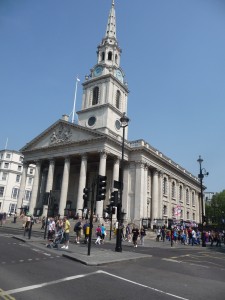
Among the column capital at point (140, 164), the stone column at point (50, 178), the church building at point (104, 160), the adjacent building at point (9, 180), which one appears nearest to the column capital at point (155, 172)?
the church building at point (104, 160)

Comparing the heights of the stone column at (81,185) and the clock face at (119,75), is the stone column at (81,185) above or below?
below

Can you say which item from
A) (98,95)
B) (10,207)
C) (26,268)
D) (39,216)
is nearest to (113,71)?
(98,95)

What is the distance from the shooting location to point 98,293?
6.70m

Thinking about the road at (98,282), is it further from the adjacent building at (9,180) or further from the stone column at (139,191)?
the adjacent building at (9,180)

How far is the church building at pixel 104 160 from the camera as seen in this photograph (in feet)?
133

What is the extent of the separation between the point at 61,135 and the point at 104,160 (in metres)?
10.8

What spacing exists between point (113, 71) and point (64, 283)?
48.8 metres

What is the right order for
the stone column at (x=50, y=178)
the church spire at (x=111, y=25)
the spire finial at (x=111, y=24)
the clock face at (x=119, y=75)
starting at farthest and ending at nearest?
the spire finial at (x=111, y=24), the church spire at (x=111, y=25), the clock face at (x=119, y=75), the stone column at (x=50, y=178)

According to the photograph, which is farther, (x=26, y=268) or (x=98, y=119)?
(x=98, y=119)

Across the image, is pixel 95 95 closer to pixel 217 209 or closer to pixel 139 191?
pixel 139 191

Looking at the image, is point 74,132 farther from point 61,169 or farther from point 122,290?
point 122,290

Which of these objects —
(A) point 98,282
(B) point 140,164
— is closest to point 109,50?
(B) point 140,164

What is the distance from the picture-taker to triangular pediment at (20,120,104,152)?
41438 mm

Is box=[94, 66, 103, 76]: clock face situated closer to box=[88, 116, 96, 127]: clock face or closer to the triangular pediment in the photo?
box=[88, 116, 96, 127]: clock face
